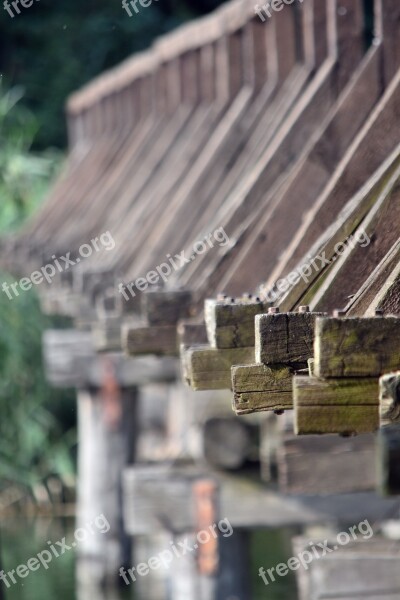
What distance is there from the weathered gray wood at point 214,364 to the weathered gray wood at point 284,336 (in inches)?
23.2

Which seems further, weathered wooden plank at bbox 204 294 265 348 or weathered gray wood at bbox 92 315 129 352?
weathered gray wood at bbox 92 315 129 352

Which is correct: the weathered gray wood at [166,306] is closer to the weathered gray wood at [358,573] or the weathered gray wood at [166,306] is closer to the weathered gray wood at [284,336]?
the weathered gray wood at [358,573]

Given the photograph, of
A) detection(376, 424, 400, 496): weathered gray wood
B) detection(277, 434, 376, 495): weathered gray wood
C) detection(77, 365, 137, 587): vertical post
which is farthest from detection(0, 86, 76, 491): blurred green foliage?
detection(376, 424, 400, 496): weathered gray wood

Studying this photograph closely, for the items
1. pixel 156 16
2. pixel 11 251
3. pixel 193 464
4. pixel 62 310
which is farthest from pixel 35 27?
pixel 193 464

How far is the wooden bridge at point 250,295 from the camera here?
3.68 metres

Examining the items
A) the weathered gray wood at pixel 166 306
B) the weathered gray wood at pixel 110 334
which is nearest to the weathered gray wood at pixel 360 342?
the weathered gray wood at pixel 166 306

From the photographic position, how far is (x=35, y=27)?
22047 mm

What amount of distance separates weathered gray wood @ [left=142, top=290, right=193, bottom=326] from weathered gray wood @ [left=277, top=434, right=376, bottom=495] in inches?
31.7

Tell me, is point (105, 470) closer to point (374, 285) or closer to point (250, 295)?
point (250, 295)

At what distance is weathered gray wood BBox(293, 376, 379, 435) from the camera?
3439 mm

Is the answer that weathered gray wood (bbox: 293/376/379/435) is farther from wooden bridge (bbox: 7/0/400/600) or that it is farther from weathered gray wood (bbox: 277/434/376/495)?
weathered gray wood (bbox: 277/434/376/495)

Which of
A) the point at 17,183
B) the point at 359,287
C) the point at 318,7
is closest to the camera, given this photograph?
the point at 359,287

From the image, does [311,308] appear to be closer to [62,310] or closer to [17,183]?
[62,310]

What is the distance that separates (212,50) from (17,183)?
7.46 metres
